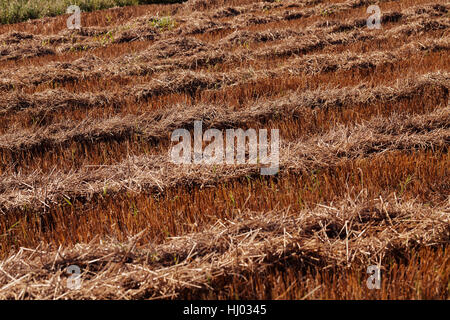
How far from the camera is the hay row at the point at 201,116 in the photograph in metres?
5.13

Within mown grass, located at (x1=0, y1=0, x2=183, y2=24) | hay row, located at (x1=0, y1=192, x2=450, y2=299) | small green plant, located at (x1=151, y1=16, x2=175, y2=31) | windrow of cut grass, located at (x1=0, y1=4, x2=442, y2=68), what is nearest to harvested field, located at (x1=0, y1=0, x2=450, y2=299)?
hay row, located at (x1=0, y1=192, x2=450, y2=299)

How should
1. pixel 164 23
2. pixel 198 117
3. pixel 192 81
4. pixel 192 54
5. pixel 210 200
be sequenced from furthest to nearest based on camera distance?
1. pixel 164 23
2. pixel 192 54
3. pixel 192 81
4. pixel 198 117
5. pixel 210 200

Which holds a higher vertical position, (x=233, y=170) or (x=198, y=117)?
(x=198, y=117)

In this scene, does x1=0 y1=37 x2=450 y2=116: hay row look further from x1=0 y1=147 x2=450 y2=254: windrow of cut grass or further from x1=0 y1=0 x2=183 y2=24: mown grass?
x1=0 y1=0 x2=183 y2=24: mown grass

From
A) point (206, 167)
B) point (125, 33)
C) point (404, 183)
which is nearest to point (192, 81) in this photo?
point (206, 167)

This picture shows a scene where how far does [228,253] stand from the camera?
2768mm

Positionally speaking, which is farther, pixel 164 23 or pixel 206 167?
pixel 164 23

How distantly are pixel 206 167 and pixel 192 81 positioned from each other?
8.77 ft

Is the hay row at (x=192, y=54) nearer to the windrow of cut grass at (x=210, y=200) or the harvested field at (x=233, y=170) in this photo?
the harvested field at (x=233, y=170)

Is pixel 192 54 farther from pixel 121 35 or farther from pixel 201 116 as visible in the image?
pixel 201 116

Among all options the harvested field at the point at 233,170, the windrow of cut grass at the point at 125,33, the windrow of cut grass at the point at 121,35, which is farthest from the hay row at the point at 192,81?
the windrow of cut grass at the point at 125,33
